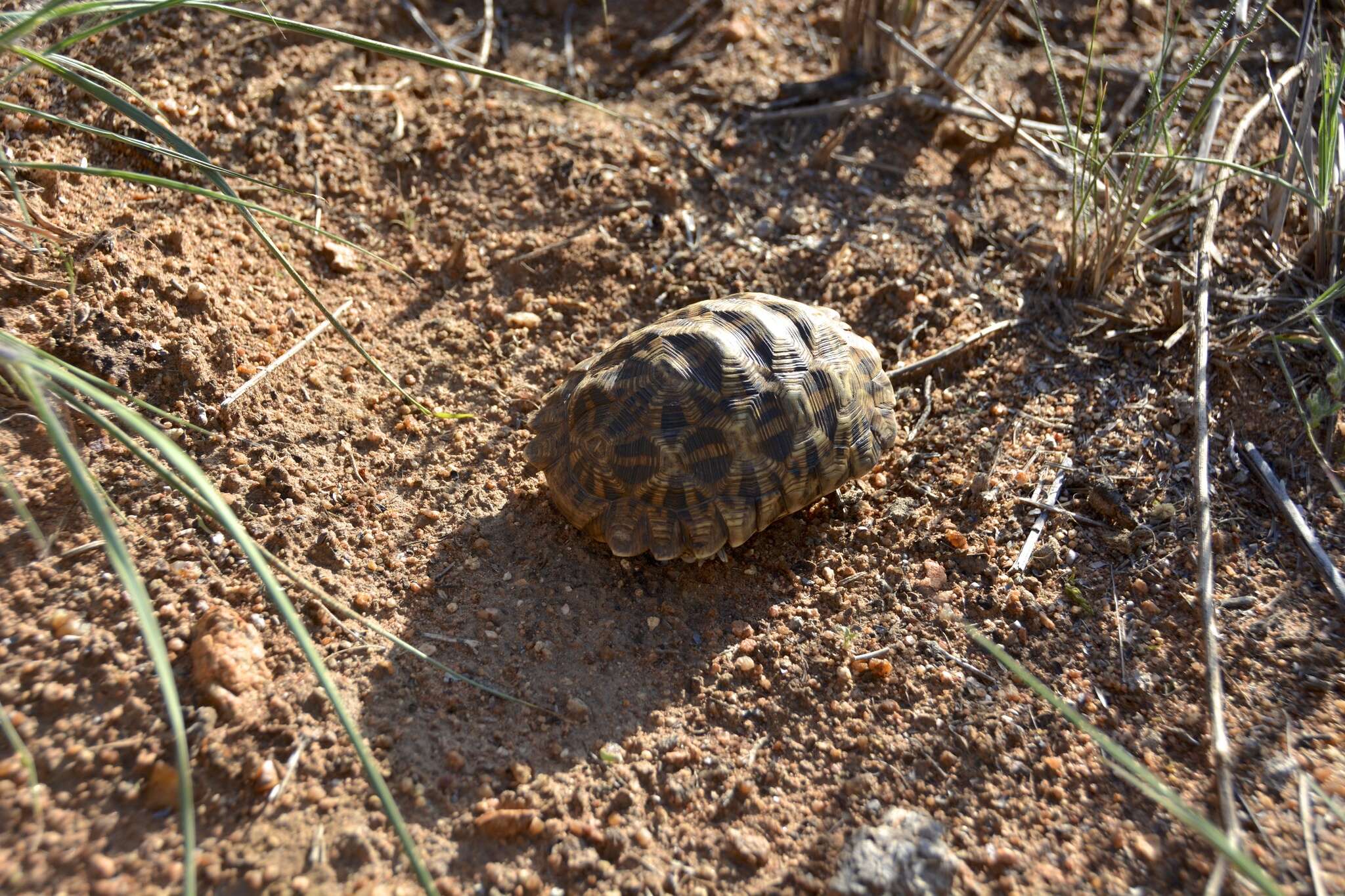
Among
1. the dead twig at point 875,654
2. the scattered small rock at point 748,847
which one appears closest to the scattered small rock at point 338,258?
the dead twig at point 875,654

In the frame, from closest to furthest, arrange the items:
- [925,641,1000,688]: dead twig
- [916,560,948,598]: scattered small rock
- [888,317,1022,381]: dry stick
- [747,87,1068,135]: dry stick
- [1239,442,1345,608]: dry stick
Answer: [925,641,1000,688]: dead twig, [1239,442,1345,608]: dry stick, [916,560,948,598]: scattered small rock, [888,317,1022,381]: dry stick, [747,87,1068,135]: dry stick

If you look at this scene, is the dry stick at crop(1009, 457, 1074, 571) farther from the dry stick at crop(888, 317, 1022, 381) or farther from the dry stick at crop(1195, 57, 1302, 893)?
the dry stick at crop(888, 317, 1022, 381)

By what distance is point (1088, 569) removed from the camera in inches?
122

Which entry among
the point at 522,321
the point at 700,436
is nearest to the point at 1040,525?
the point at 700,436

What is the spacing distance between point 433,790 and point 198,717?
0.63 m

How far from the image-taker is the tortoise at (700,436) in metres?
2.85

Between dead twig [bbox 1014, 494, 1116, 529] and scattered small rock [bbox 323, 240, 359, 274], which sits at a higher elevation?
scattered small rock [bbox 323, 240, 359, 274]

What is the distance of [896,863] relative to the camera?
2.34m

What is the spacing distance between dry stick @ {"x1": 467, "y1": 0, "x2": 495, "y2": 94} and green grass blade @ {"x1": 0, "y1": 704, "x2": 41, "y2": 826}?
10.6ft

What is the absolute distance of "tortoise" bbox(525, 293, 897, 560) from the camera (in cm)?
285

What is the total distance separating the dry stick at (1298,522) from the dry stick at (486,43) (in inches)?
141

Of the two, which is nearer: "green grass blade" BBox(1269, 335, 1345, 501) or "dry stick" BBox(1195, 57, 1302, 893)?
"dry stick" BBox(1195, 57, 1302, 893)

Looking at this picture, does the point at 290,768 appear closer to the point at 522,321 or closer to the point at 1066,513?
the point at 522,321

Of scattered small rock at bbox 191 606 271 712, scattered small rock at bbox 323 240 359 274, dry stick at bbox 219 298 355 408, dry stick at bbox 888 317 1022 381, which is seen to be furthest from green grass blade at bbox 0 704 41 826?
dry stick at bbox 888 317 1022 381
